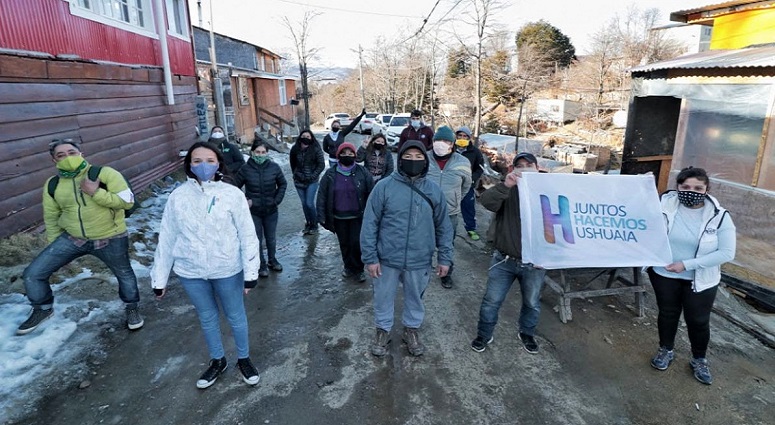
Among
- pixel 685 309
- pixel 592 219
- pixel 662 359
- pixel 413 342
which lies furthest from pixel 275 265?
pixel 685 309

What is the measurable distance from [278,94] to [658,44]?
89.3ft

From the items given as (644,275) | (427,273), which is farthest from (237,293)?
(644,275)

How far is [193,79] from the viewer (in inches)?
504

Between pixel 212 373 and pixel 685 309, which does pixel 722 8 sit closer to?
pixel 685 309

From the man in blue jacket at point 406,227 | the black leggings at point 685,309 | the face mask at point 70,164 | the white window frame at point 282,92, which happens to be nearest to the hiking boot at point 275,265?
the man in blue jacket at point 406,227

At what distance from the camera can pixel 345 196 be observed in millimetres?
5332

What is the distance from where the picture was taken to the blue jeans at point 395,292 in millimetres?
3738

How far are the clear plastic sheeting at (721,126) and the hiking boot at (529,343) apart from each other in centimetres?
552

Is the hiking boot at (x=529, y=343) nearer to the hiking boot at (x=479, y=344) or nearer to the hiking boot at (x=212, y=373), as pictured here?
the hiking boot at (x=479, y=344)

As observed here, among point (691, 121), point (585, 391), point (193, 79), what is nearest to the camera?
point (585, 391)

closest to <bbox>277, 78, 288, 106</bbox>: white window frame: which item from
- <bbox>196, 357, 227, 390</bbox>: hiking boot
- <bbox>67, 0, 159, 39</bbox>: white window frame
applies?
<bbox>67, 0, 159, 39</bbox>: white window frame

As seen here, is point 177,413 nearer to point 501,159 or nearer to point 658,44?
point 501,159

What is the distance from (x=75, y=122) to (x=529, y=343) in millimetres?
7306

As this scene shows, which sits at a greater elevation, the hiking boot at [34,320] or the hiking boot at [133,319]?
the hiking boot at [34,320]
